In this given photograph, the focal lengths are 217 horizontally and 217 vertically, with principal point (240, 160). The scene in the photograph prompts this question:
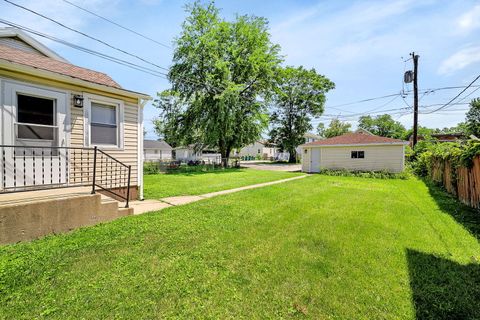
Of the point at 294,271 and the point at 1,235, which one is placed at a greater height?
the point at 1,235

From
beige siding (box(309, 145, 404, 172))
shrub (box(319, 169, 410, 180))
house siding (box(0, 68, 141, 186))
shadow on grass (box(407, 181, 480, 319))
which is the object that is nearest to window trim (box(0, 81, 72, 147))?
house siding (box(0, 68, 141, 186))

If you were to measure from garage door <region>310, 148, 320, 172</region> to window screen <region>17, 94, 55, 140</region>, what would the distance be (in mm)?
17301

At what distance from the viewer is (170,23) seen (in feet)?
32.1

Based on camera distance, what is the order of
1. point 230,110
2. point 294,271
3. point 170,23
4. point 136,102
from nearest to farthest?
point 294,271 → point 136,102 → point 170,23 → point 230,110

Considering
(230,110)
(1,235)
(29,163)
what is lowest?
(1,235)

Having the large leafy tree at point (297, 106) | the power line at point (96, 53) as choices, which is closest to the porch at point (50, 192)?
the power line at point (96, 53)

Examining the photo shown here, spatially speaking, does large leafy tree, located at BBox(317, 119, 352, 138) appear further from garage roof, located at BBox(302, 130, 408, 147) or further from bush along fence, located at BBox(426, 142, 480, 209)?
bush along fence, located at BBox(426, 142, 480, 209)

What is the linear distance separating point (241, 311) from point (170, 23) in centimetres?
→ 1127

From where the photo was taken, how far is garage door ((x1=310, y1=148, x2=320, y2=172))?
60.4ft

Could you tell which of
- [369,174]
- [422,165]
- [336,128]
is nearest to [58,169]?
[369,174]

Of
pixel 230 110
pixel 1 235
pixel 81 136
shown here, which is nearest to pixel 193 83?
pixel 230 110

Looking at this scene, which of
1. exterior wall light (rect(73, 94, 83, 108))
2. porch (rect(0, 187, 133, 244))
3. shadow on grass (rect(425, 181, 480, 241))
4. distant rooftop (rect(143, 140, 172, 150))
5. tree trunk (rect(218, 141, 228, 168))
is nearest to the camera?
porch (rect(0, 187, 133, 244))

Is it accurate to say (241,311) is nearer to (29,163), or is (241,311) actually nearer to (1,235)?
(1,235)

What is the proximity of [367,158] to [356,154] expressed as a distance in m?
0.80
